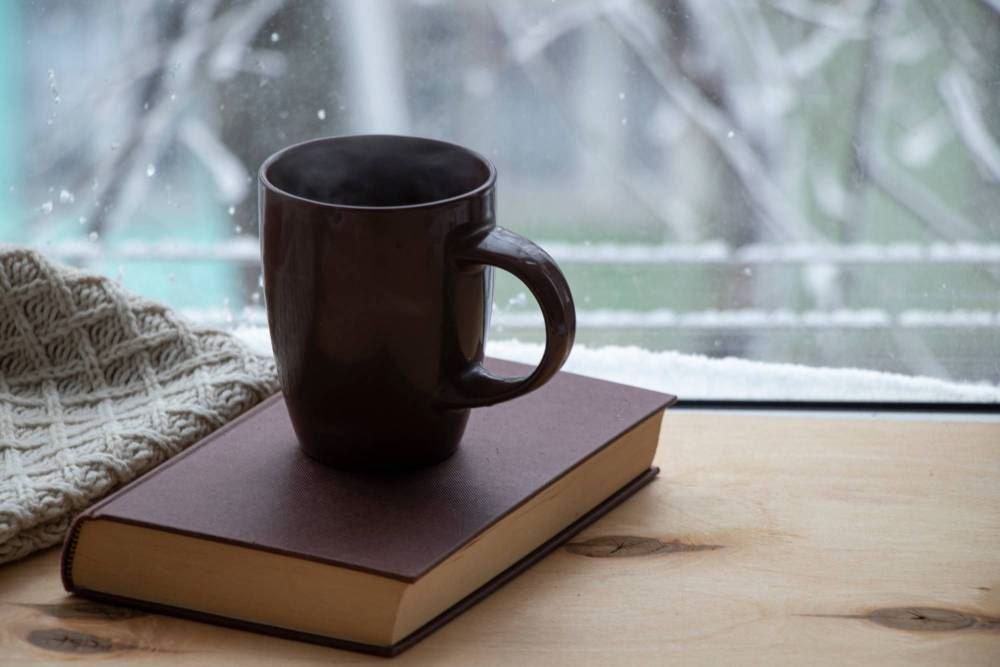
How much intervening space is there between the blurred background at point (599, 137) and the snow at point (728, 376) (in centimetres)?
2

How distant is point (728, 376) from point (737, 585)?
0.33 metres

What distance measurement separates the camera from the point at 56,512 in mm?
599

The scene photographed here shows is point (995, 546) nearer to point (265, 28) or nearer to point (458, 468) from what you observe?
point (458, 468)

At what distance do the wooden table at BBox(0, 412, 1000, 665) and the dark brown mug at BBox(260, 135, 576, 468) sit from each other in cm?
10

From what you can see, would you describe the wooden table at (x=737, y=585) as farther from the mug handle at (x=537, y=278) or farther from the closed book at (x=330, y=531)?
the mug handle at (x=537, y=278)

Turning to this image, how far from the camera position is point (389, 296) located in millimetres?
548

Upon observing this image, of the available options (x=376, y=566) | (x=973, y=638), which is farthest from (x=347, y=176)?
(x=973, y=638)

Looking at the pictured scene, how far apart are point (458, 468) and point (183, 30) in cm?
53

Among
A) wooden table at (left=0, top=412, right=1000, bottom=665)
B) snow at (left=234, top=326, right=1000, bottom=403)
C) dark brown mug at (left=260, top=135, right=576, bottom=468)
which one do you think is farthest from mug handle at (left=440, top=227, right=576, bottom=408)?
snow at (left=234, top=326, right=1000, bottom=403)

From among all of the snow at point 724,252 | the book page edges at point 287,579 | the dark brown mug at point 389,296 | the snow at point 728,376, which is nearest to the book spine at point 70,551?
the book page edges at point 287,579

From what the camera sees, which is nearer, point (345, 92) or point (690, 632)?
point (690, 632)

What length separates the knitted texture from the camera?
639 mm

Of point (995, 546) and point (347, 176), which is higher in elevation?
point (347, 176)

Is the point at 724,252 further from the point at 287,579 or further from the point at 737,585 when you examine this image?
the point at 287,579
